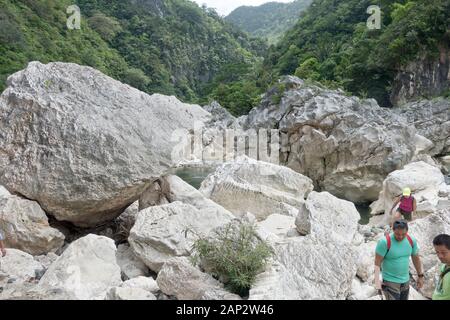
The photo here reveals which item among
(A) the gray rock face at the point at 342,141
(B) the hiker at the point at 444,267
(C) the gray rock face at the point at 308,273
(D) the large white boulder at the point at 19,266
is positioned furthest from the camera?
(A) the gray rock face at the point at 342,141

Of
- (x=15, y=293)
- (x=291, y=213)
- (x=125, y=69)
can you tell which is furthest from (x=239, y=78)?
(x=15, y=293)

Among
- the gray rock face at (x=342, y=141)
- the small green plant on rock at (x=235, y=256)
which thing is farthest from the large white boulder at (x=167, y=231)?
Answer: the gray rock face at (x=342, y=141)

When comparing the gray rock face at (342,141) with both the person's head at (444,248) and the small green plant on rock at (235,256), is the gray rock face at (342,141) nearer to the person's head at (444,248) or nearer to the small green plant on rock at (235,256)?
the small green plant on rock at (235,256)

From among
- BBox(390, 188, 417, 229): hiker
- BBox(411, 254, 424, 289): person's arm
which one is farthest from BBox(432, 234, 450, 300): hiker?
BBox(390, 188, 417, 229): hiker

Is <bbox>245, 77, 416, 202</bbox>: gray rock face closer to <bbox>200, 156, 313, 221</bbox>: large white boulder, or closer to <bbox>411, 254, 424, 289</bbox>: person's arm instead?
<bbox>200, 156, 313, 221</bbox>: large white boulder

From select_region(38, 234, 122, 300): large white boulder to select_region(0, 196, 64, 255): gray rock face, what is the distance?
1.20 meters

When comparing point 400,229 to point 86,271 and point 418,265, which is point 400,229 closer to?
point 418,265

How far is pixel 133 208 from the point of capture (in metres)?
9.02

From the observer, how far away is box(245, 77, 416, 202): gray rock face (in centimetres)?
1827

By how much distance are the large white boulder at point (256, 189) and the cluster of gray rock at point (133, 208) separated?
33mm

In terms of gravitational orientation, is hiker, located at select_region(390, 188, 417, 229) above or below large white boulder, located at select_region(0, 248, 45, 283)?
above

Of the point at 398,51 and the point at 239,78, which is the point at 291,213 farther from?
the point at 239,78

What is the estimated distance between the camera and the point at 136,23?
7806 cm

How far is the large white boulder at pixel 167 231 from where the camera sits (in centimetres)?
618
